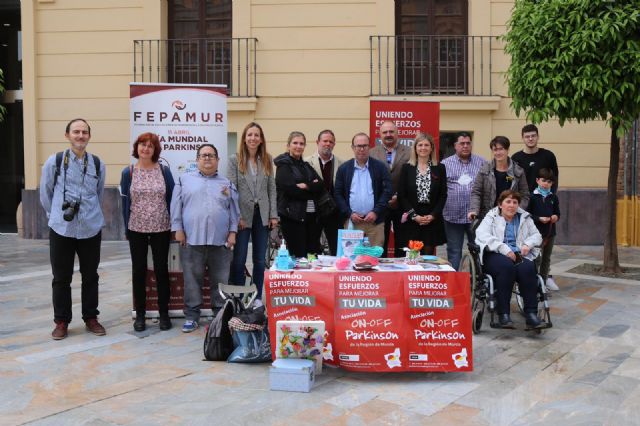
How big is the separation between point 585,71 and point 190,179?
474 cm

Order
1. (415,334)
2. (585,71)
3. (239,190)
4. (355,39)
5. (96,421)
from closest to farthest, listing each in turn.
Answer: (96,421)
(415,334)
(239,190)
(585,71)
(355,39)

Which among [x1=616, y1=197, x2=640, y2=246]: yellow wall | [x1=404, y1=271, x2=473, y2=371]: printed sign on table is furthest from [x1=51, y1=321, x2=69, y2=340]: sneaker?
[x1=616, y1=197, x2=640, y2=246]: yellow wall

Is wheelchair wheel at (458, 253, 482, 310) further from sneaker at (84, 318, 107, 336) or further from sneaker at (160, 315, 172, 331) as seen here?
sneaker at (84, 318, 107, 336)

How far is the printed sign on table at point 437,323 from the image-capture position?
15.7 ft

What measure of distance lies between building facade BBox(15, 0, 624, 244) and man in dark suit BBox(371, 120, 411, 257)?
5.00 metres

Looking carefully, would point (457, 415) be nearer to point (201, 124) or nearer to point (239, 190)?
point (239, 190)

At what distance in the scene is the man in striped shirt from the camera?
7160 mm

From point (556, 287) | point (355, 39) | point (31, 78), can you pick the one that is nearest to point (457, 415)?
point (556, 287)

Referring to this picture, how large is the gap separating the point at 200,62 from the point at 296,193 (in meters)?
7.38

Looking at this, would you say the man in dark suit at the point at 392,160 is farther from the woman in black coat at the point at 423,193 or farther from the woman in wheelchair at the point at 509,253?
the woman in wheelchair at the point at 509,253

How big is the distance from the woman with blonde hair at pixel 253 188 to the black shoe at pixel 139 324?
1.07m

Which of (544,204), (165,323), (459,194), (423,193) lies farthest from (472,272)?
(165,323)

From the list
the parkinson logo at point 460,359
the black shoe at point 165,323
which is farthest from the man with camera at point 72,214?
the parkinson logo at point 460,359

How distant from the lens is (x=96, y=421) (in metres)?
4.03
